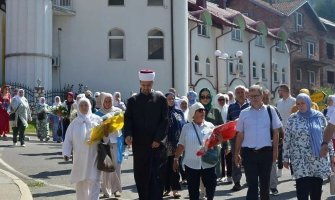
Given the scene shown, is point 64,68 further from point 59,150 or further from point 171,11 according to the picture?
point 59,150

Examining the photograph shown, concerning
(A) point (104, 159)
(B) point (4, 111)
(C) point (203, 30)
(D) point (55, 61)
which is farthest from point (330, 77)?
(A) point (104, 159)

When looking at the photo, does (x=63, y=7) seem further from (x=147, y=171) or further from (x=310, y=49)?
(x=310, y=49)

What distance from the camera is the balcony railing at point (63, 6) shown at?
125 ft

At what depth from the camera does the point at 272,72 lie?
187 ft

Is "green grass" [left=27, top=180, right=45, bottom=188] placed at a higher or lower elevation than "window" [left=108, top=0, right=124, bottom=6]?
lower

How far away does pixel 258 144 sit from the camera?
31.7ft

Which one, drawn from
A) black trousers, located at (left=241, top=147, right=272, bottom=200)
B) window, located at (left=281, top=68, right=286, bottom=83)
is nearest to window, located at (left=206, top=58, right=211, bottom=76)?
window, located at (left=281, top=68, right=286, bottom=83)

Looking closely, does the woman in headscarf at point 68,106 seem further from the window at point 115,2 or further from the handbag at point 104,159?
the window at point 115,2

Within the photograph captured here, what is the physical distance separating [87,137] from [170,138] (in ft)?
7.59

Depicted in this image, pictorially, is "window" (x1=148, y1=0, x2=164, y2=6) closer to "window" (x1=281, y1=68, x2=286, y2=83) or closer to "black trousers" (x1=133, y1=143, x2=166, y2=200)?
"window" (x1=281, y1=68, x2=286, y2=83)

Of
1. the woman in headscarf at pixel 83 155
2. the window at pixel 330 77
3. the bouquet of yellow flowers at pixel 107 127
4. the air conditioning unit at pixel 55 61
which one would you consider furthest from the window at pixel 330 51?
the woman in headscarf at pixel 83 155

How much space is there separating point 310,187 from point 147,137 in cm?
234

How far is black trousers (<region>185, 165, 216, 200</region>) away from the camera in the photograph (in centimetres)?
1028

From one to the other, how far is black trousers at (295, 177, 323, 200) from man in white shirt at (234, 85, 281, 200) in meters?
0.57
